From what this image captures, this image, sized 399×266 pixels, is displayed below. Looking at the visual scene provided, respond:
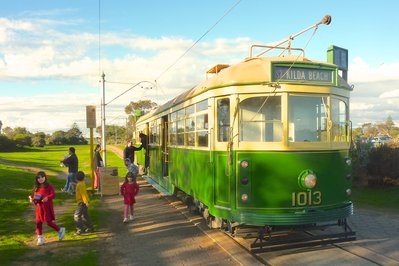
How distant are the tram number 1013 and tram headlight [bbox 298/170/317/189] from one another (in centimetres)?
15

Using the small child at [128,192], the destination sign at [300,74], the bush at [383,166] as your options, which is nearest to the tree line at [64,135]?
the bush at [383,166]

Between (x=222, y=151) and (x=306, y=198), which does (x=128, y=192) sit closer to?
(x=222, y=151)

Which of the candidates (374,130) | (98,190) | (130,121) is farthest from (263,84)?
(130,121)

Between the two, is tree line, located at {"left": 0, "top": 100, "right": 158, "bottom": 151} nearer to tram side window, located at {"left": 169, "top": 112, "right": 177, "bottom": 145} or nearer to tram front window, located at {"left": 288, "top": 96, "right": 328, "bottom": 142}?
tram side window, located at {"left": 169, "top": 112, "right": 177, "bottom": 145}

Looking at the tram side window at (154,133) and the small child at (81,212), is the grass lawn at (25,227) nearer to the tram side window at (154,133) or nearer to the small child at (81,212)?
the small child at (81,212)

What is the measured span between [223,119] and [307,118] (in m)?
1.49

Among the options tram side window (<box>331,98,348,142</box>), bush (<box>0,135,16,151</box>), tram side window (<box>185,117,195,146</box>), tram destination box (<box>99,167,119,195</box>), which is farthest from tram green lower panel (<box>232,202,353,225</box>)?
bush (<box>0,135,16,151</box>)

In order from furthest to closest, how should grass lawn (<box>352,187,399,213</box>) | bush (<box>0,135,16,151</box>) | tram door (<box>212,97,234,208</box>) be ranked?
1. bush (<box>0,135,16,151</box>)
2. grass lawn (<box>352,187,399,213</box>)
3. tram door (<box>212,97,234,208</box>)

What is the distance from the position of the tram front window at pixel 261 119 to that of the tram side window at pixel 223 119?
1.00 feet

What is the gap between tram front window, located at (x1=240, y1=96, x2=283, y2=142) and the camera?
7.21 metres

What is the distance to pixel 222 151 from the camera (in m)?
7.53

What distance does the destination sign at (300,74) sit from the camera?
7.18 meters

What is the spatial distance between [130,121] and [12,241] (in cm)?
5412

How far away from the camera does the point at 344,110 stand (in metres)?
7.87
